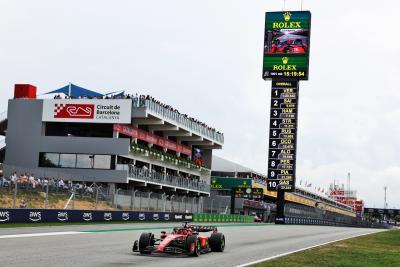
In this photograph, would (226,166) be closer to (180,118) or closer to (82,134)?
(180,118)

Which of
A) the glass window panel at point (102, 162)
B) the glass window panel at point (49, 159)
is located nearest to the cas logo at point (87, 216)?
the glass window panel at point (102, 162)

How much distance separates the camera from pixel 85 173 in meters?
57.6

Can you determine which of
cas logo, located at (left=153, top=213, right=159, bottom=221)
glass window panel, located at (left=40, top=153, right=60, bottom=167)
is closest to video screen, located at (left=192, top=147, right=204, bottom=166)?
glass window panel, located at (left=40, top=153, right=60, bottom=167)

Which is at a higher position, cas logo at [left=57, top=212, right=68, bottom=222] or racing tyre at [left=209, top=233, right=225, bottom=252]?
cas logo at [left=57, top=212, right=68, bottom=222]

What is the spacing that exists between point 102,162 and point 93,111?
15.4 ft

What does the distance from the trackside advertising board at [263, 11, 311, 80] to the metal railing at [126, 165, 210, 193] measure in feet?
48.0

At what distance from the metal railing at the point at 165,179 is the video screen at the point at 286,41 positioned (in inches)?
655

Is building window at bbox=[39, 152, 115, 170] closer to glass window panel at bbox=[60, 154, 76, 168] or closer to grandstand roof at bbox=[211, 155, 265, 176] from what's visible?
glass window panel at bbox=[60, 154, 76, 168]

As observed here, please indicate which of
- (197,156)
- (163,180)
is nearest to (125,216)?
(163,180)

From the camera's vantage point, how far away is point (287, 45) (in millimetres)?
66375

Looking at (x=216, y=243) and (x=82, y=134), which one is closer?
(x=216, y=243)

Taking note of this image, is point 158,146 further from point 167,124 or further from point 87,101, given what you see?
point 87,101

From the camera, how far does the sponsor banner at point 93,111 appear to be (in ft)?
189

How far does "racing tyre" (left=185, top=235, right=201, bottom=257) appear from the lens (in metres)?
15.6
